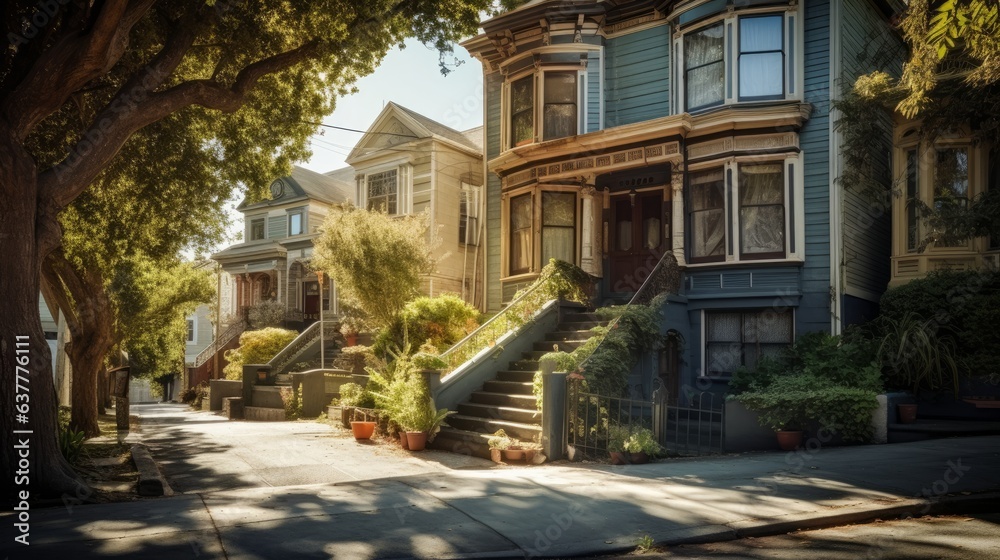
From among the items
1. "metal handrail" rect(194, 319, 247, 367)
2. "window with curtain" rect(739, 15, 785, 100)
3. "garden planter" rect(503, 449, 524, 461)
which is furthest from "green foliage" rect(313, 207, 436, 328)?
"metal handrail" rect(194, 319, 247, 367)

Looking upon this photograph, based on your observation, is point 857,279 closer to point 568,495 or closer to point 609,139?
point 609,139

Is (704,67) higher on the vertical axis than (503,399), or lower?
higher

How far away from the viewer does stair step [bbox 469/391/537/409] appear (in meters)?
12.6

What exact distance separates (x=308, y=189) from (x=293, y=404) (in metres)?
17.3

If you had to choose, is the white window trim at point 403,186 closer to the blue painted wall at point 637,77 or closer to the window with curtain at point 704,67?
the blue painted wall at point 637,77

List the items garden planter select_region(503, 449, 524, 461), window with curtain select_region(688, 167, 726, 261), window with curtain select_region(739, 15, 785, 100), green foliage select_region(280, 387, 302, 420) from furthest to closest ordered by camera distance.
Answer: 1. green foliage select_region(280, 387, 302, 420)
2. window with curtain select_region(688, 167, 726, 261)
3. window with curtain select_region(739, 15, 785, 100)
4. garden planter select_region(503, 449, 524, 461)

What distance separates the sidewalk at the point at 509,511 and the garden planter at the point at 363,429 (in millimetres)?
3912

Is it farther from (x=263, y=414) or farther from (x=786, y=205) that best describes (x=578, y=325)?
(x=263, y=414)

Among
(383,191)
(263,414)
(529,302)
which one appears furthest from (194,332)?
(529,302)

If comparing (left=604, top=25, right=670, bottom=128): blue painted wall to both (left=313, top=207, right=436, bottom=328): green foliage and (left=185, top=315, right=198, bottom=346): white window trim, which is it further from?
(left=185, top=315, right=198, bottom=346): white window trim

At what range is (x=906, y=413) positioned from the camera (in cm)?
1265

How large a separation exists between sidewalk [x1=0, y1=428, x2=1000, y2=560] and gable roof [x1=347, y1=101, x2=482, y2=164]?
1831 cm

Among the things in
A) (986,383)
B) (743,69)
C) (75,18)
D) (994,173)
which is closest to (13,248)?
(75,18)

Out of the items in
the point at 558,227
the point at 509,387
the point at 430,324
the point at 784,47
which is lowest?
the point at 509,387
